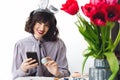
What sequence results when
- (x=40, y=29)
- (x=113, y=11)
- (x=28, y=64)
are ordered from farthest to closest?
(x=40, y=29) < (x=28, y=64) < (x=113, y=11)

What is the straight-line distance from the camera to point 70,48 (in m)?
2.27

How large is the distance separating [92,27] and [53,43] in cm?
96

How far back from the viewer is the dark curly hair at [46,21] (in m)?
1.86

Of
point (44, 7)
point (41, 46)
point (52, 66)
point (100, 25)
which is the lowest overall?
point (52, 66)

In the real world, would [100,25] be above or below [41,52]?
above

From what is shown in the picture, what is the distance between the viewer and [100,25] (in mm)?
978

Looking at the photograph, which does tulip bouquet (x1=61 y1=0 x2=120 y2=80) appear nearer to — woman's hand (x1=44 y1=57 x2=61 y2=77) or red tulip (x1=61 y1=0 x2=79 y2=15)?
red tulip (x1=61 y1=0 x2=79 y2=15)

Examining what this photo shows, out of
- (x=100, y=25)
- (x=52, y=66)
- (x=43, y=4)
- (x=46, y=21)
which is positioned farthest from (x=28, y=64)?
(x=100, y=25)

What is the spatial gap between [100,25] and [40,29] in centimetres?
92

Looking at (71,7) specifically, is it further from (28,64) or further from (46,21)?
(46,21)

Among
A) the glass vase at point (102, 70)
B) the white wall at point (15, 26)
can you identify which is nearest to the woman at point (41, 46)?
the white wall at point (15, 26)

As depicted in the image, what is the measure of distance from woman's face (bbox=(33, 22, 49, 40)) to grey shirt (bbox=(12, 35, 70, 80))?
0.05m

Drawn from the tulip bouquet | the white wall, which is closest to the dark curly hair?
the white wall

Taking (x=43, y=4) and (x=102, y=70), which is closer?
(x=102, y=70)
